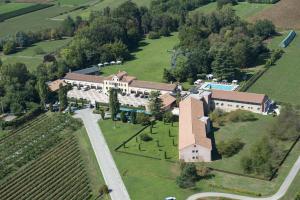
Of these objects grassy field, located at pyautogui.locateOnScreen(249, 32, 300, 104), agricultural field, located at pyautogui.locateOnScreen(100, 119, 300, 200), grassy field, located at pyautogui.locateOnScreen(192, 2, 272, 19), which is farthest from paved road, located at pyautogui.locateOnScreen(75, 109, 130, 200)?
grassy field, located at pyautogui.locateOnScreen(192, 2, 272, 19)

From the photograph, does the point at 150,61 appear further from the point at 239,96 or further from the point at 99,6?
the point at 99,6

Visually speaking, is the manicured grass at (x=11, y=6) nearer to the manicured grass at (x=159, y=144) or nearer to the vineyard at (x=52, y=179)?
the manicured grass at (x=159, y=144)

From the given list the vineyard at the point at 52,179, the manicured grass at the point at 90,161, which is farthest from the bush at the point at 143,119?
the vineyard at the point at 52,179

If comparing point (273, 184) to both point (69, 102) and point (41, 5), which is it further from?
point (41, 5)

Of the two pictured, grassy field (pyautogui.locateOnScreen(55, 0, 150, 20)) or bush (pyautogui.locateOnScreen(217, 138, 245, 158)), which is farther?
grassy field (pyautogui.locateOnScreen(55, 0, 150, 20))

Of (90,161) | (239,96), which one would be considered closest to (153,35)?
(239,96)

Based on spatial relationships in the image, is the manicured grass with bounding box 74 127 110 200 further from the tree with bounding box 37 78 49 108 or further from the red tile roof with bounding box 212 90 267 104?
the red tile roof with bounding box 212 90 267 104

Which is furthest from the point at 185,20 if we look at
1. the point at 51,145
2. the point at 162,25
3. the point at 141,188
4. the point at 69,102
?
the point at 141,188
